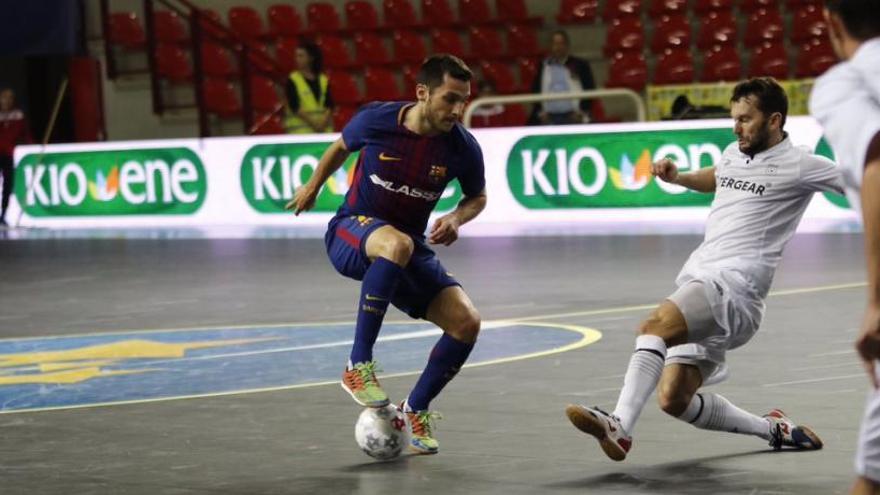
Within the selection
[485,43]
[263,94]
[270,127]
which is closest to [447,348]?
[270,127]

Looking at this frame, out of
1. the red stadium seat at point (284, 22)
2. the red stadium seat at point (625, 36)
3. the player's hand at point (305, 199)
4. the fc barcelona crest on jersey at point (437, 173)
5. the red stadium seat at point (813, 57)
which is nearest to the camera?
the fc barcelona crest on jersey at point (437, 173)

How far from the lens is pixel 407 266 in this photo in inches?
289

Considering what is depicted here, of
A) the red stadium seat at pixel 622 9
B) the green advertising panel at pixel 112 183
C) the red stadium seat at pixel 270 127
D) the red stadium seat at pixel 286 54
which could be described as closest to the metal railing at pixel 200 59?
the red stadium seat at pixel 270 127

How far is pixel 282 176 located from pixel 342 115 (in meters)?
4.38

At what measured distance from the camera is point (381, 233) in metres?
7.21

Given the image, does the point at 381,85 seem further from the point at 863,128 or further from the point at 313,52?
the point at 863,128

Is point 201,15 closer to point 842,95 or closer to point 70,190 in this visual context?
point 70,190

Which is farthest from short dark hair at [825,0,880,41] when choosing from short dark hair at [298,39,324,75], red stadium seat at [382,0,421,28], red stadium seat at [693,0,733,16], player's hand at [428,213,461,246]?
red stadium seat at [382,0,421,28]

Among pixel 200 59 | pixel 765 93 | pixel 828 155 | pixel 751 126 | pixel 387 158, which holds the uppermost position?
pixel 765 93

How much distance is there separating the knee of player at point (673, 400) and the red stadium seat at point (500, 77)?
1937cm

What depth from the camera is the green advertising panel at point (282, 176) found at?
71.4 feet

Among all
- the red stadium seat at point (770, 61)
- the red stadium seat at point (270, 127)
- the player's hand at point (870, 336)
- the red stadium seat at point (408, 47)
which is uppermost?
the player's hand at point (870, 336)

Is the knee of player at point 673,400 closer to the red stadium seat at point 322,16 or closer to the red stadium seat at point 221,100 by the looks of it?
the red stadium seat at point 221,100

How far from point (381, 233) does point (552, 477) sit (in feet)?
4.47
